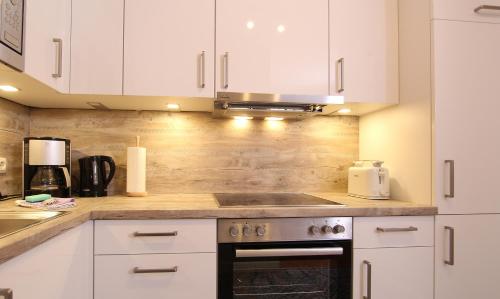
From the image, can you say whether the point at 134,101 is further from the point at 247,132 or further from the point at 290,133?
the point at 290,133

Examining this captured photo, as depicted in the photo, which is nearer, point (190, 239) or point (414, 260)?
point (190, 239)

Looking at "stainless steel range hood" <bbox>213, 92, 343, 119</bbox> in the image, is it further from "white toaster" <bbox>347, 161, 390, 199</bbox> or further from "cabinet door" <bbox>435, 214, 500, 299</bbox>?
"cabinet door" <bbox>435, 214, 500, 299</bbox>

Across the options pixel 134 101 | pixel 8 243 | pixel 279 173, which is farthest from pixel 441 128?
pixel 8 243

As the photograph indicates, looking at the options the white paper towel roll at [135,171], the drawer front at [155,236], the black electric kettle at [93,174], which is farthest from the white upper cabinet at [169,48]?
the drawer front at [155,236]

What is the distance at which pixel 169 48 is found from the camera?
150cm

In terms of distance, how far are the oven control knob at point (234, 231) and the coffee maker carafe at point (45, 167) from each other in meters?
0.89

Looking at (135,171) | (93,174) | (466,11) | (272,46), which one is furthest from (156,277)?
(466,11)

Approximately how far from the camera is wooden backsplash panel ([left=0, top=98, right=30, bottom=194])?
154 centimetres

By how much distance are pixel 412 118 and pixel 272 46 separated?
2.62 ft

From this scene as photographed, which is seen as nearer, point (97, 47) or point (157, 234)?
point (157, 234)

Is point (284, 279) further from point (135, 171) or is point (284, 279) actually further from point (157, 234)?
point (135, 171)

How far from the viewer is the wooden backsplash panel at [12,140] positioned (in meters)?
1.54

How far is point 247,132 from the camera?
1960 millimetres

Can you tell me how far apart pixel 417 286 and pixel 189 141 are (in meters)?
1.42
